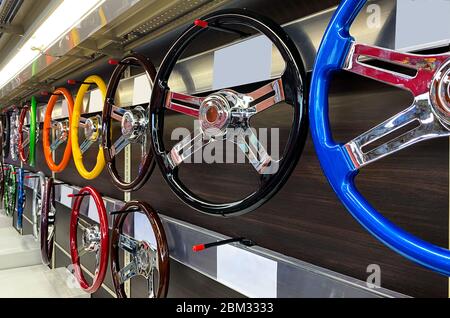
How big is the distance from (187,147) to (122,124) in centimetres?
42

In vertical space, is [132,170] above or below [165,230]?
above

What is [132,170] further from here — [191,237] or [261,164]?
[261,164]

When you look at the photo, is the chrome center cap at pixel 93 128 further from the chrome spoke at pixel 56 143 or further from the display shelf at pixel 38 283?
the display shelf at pixel 38 283

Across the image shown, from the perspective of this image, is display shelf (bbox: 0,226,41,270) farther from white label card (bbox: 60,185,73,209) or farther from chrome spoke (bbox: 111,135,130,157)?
Answer: chrome spoke (bbox: 111,135,130,157)

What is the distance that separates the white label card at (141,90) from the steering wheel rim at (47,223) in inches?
37.5

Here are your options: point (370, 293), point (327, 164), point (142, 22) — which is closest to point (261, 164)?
point (327, 164)

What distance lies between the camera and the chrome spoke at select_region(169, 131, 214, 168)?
92 cm

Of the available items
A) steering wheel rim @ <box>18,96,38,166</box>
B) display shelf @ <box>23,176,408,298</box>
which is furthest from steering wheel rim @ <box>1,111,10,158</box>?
display shelf @ <box>23,176,408,298</box>

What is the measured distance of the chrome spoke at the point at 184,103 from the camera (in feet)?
3.02

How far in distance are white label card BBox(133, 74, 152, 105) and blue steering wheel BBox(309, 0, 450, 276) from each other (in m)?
0.72
